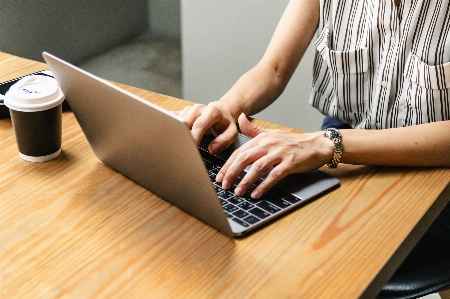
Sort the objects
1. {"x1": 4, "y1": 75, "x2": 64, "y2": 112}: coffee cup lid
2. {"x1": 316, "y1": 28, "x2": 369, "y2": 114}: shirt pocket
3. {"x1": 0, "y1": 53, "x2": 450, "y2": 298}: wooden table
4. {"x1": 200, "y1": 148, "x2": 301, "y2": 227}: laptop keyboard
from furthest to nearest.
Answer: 1. {"x1": 316, "y1": 28, "x2": 369, "y2": 114}: shirt pocket
2. {"x1": 4, "y1": 75, "x2": 64, "y2": 112}: coffee cup lid
3. {"x1": 200, "y1": 148, "x2": 301, "y2": 227}: laptop keyboard
4. {"x1": 0, "y1": 53, "x2": 450, "y2": 298}: wooden table

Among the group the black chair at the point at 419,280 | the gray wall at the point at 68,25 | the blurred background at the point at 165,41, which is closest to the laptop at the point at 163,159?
the black chair at the point at 419,280

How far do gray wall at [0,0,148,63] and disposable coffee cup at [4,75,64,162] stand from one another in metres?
1.76

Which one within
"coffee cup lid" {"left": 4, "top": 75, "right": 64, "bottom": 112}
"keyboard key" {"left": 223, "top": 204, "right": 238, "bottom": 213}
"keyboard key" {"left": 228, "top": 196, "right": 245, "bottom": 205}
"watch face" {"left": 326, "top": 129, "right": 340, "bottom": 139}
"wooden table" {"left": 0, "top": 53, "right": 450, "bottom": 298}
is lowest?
"wooden table" {"left": 0, "top": 53, "right": 450, "bottom": 298}

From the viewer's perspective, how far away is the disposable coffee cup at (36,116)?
0.84m

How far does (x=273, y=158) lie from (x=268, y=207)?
103 millimetres

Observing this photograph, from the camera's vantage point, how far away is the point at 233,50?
2.58 metres

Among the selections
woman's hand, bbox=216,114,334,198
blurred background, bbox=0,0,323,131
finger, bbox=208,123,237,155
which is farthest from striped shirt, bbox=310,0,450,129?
blurred background, bbox=0,0,323,131

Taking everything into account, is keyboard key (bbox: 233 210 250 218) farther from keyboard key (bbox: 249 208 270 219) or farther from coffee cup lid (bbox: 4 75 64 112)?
coffee cup lid (bbox: 4 75 64 112)

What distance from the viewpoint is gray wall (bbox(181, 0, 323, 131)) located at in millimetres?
2398

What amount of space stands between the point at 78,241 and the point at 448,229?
0.75 metres

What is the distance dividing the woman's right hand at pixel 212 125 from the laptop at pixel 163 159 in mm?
26

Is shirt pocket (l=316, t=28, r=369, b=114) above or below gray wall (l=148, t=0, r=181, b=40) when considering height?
above

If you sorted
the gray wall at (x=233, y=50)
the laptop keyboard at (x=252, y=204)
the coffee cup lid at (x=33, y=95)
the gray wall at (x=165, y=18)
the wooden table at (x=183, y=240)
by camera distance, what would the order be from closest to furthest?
the wooden table at (x=183, y=240) → the laptop keyboard at (x=252, y=204) → the coffee cup lid at (x=33, y=95) → the gray wall at (x=233, y=50) → the gray wall at (x=165, y=18)

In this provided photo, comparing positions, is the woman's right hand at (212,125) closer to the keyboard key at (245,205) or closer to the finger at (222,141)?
the finger at (222,141)
